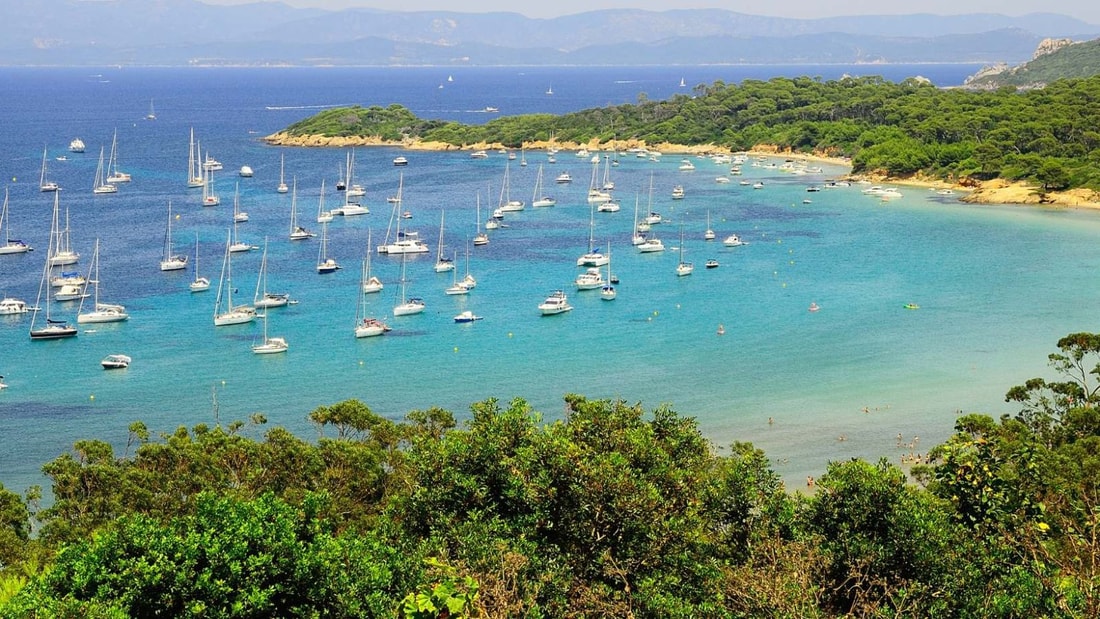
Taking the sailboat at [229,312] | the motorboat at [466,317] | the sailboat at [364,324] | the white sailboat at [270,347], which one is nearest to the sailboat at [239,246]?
the sailboat at [229,312]

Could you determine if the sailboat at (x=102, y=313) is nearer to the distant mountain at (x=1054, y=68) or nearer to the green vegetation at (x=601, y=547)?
the green vegetation at (x=601, y=547)

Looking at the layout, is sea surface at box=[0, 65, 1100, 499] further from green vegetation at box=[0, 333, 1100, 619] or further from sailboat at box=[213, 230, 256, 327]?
green vegetation at box=[0, 333, 1100, 619]

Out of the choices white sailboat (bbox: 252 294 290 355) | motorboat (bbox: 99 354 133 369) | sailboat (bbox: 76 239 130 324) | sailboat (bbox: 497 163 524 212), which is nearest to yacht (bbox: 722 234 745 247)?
sailboat (bbox: 497 163 524 212)

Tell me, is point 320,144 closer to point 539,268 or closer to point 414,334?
point 539,268

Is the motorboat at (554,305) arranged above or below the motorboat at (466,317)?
above

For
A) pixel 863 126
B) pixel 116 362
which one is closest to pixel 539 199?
pixel 863 126

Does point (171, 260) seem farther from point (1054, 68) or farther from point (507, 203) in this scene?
point (1054, 68)
